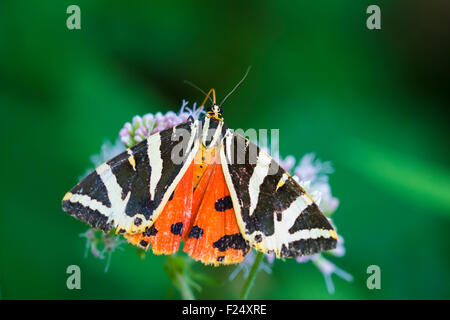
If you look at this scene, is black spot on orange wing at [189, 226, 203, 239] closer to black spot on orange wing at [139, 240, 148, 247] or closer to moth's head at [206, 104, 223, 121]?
black spot on orange wing at [139, 240, 148, 247]

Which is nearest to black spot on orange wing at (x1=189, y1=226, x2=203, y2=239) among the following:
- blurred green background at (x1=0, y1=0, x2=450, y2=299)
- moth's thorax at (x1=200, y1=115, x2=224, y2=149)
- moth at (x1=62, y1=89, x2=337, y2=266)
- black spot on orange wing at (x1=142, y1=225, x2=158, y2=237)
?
moth at (x1=62, y1=89, x2=337, y2=266)

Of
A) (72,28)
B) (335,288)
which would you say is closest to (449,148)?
(335,288)

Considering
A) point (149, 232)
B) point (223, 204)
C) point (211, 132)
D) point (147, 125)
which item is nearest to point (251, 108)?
point (147, 125)

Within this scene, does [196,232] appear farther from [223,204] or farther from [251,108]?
[251,108]

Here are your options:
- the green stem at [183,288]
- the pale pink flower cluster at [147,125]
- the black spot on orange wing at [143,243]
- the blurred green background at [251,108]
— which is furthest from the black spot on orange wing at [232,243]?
the blurred green background at [251,108]

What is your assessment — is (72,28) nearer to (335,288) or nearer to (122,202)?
(122,202)

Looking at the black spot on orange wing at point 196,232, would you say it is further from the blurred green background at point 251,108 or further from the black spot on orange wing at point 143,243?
the blurred green background at point 251,108
